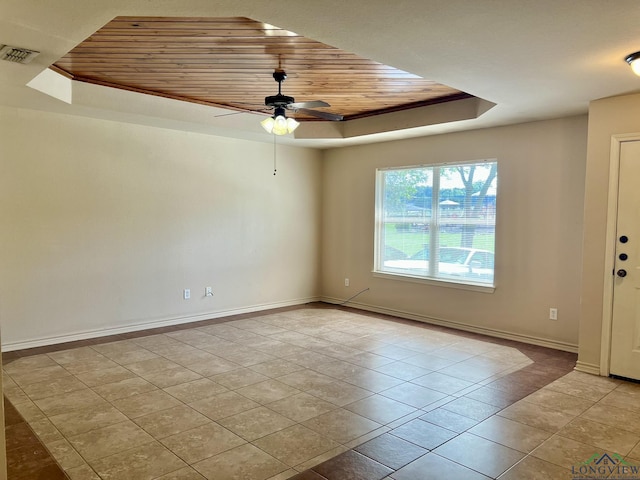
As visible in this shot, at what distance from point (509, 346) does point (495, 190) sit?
1.71 meters

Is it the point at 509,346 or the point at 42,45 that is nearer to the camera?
the point at 42,45

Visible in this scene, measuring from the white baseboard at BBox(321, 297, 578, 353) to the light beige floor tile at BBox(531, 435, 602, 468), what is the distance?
210 cm

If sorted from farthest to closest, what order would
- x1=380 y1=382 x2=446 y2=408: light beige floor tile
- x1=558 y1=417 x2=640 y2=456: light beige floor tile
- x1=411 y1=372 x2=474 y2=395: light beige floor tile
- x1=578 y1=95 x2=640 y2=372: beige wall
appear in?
x1=578 y1=95 x2=640 y2=372: beige wall → x1=411 y1=372 x2=474 y2=395: light beige floor tile → x1=380 y1=382 x2=446 y2=408: light beige floor tile → x1=558 y1=417 x2=640 y2=456: light beige floor tile

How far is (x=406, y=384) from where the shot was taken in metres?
3.63

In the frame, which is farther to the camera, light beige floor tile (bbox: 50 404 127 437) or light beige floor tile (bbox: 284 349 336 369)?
light beige floor tile (bbox: 284 349 336 369)

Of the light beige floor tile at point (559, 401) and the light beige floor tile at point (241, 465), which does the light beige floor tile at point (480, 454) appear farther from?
the light beige floor tile at point (241, 465)

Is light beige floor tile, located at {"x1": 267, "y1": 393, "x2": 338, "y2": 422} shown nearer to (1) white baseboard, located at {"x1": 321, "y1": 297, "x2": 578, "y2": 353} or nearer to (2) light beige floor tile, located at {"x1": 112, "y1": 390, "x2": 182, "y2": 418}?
(2) light beige floor tile, located at {"x1": 112, "y1": 390, "x2": 182, "y2": 418}

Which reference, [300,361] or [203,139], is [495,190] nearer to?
[300,361]

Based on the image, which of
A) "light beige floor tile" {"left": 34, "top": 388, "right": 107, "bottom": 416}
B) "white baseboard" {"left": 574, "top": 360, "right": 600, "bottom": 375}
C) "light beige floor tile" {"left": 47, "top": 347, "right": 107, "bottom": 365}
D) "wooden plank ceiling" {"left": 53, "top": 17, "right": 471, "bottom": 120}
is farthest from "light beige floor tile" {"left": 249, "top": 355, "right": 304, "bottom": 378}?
"wooden plank ceiling" {"left": 53, "top": 17, "right": 471, "bottom": 120}

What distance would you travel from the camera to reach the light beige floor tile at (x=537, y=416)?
9.55 feet

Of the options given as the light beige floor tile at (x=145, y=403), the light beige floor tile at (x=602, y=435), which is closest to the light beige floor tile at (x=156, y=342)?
the light beige floor tile at (x=145, y=403)

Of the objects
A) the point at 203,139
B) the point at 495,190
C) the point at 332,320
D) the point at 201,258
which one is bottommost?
the point at 332,320

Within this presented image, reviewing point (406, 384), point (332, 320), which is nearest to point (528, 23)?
point (406, 384)

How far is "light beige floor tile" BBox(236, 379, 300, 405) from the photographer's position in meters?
3.33
